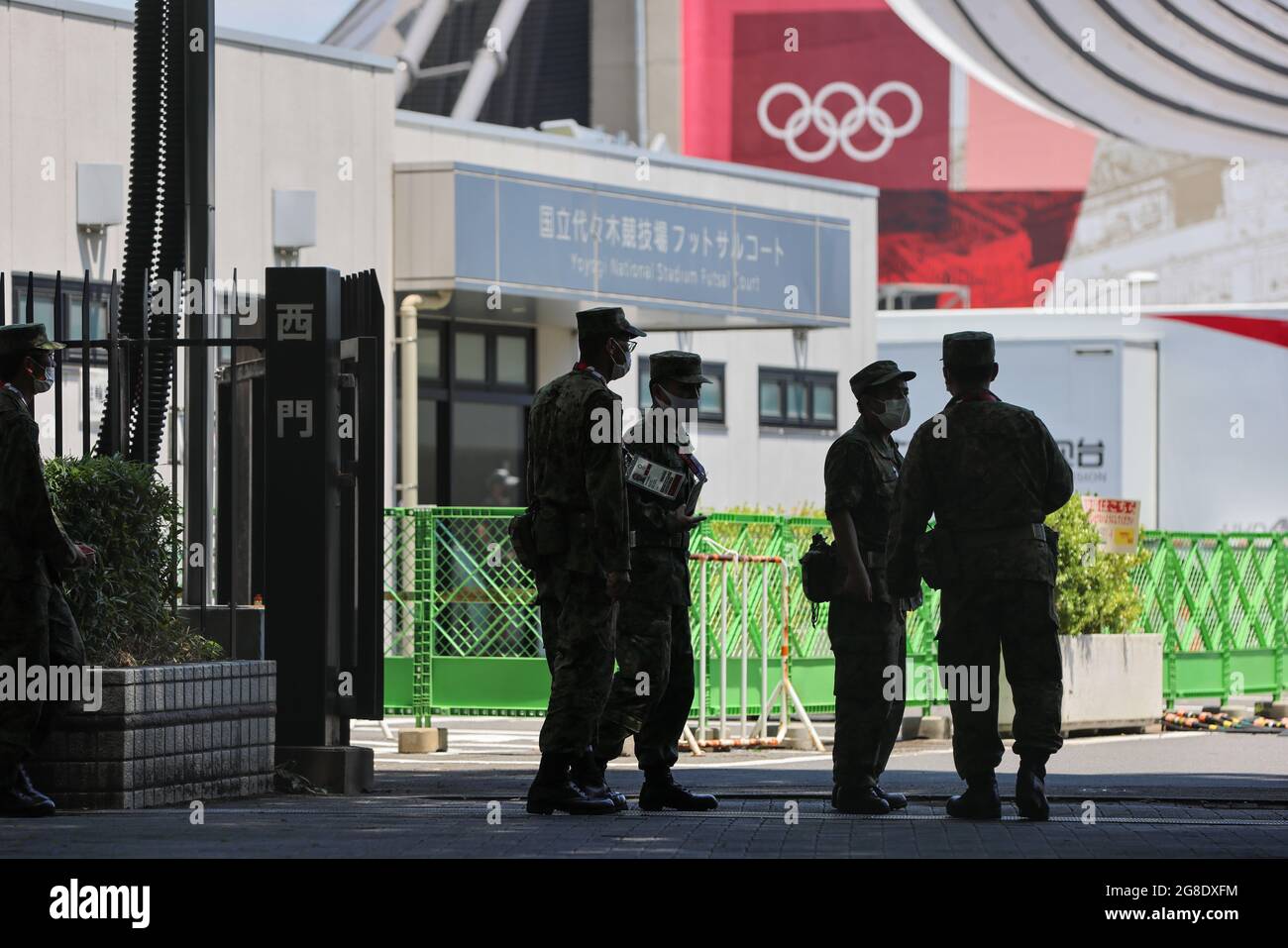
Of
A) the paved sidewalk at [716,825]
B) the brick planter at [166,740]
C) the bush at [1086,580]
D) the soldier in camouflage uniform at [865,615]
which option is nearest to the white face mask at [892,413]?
the soldier in camouflage uniform at [865,615]

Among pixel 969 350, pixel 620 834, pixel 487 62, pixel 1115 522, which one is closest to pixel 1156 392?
pixel 487 62

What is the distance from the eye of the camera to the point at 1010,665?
30.9ft

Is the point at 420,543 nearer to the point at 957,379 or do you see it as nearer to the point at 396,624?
the point at 396,624

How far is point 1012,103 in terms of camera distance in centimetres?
7181

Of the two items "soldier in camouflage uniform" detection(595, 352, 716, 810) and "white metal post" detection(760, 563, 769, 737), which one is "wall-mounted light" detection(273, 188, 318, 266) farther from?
"soldier in camouflage uniform" detection(595, 352, 716, 810)

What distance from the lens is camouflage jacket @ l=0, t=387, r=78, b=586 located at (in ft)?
30.0

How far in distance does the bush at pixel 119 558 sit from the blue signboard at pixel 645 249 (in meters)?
13.7

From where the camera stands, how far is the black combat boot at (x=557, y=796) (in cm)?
911

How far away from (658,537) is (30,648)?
2531 mm

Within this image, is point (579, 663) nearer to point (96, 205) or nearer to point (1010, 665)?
point (1010, 665)

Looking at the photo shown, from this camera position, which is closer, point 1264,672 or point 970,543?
point 970,543

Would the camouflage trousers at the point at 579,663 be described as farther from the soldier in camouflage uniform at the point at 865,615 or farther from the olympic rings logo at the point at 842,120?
the olympic rings logo at the point at 842,120
